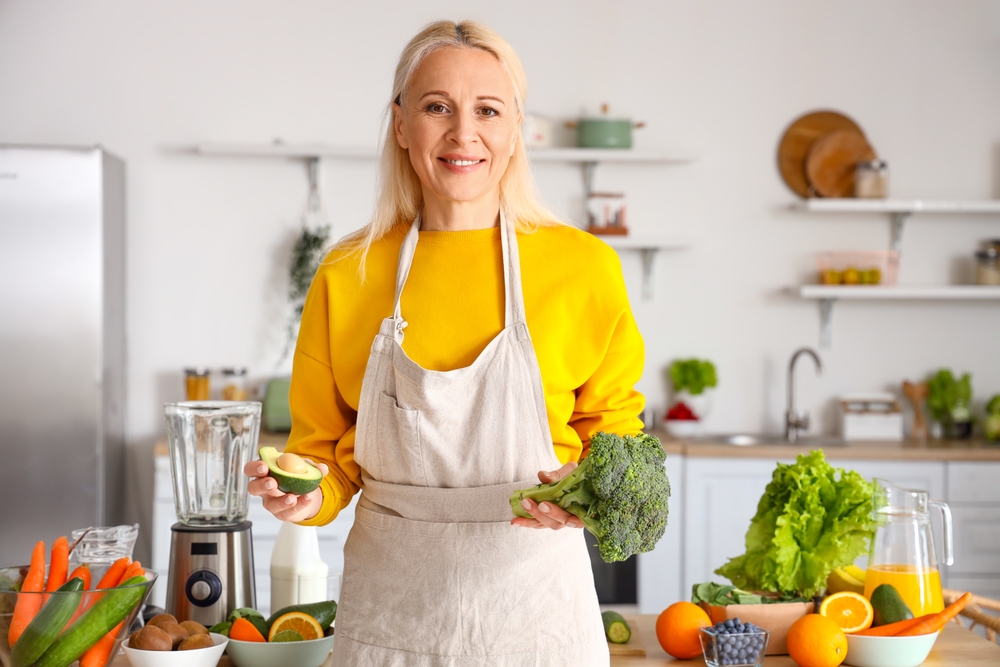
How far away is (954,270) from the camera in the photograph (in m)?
4.08

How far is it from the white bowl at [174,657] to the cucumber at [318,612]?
13 cm

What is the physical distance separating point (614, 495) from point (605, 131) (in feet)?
9.60

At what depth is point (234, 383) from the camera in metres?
3.95

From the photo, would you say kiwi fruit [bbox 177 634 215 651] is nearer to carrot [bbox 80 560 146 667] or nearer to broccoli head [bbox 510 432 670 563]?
carrot [bbox 80 560 146 667]

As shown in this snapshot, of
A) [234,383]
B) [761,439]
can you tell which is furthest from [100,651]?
[761,439]

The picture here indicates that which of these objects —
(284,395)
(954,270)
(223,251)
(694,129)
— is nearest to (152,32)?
(223,251)

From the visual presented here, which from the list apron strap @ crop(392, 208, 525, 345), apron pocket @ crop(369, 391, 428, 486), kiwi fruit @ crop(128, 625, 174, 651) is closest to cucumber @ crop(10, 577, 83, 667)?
kiwi fruit @ crop(128, 625, 174, 651)

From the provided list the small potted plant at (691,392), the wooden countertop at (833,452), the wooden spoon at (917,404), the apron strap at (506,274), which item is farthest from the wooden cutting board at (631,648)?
the wooden spoon at (917,404)

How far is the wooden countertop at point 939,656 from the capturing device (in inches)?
60.7

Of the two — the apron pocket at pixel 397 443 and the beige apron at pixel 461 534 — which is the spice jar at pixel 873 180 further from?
the apron pocket at pixel 397 443

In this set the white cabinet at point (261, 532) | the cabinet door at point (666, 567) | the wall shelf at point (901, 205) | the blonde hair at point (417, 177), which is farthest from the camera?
the wall shelf at point (901, 205)

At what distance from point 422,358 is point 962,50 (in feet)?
11.8

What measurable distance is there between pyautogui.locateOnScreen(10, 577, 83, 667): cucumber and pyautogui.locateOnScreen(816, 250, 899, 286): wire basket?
3.30 metres

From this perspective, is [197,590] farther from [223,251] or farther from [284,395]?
[223,251]
